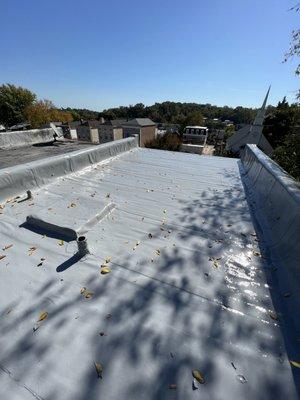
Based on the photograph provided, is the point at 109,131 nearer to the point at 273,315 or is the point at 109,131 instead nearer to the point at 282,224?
the point at 282,224

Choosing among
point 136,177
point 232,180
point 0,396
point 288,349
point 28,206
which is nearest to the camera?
point 0,396

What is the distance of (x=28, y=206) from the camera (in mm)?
3367

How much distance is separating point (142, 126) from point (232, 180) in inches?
1835

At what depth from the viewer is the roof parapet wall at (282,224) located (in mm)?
1994

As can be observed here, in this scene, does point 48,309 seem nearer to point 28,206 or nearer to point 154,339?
point 154,339

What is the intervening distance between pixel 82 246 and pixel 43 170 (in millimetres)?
2600

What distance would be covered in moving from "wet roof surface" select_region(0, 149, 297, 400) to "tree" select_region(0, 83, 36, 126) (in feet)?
134

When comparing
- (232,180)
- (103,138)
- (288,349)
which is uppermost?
(288,349)

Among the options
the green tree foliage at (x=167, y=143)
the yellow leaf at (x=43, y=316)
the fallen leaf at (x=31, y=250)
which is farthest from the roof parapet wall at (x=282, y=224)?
the green tree foliage at (x=167, y=143)

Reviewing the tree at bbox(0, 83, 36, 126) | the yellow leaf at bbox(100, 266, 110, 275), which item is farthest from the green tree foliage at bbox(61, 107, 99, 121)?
the yellow leaf at bbox(100, 266, 110, 275)

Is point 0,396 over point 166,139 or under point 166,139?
over

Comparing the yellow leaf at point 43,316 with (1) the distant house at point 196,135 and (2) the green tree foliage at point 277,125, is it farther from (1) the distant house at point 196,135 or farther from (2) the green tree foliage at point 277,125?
(1) the distant house at point 196,135

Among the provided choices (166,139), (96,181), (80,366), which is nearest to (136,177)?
(96,181)

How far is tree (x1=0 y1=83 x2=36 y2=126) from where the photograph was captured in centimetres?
3444
